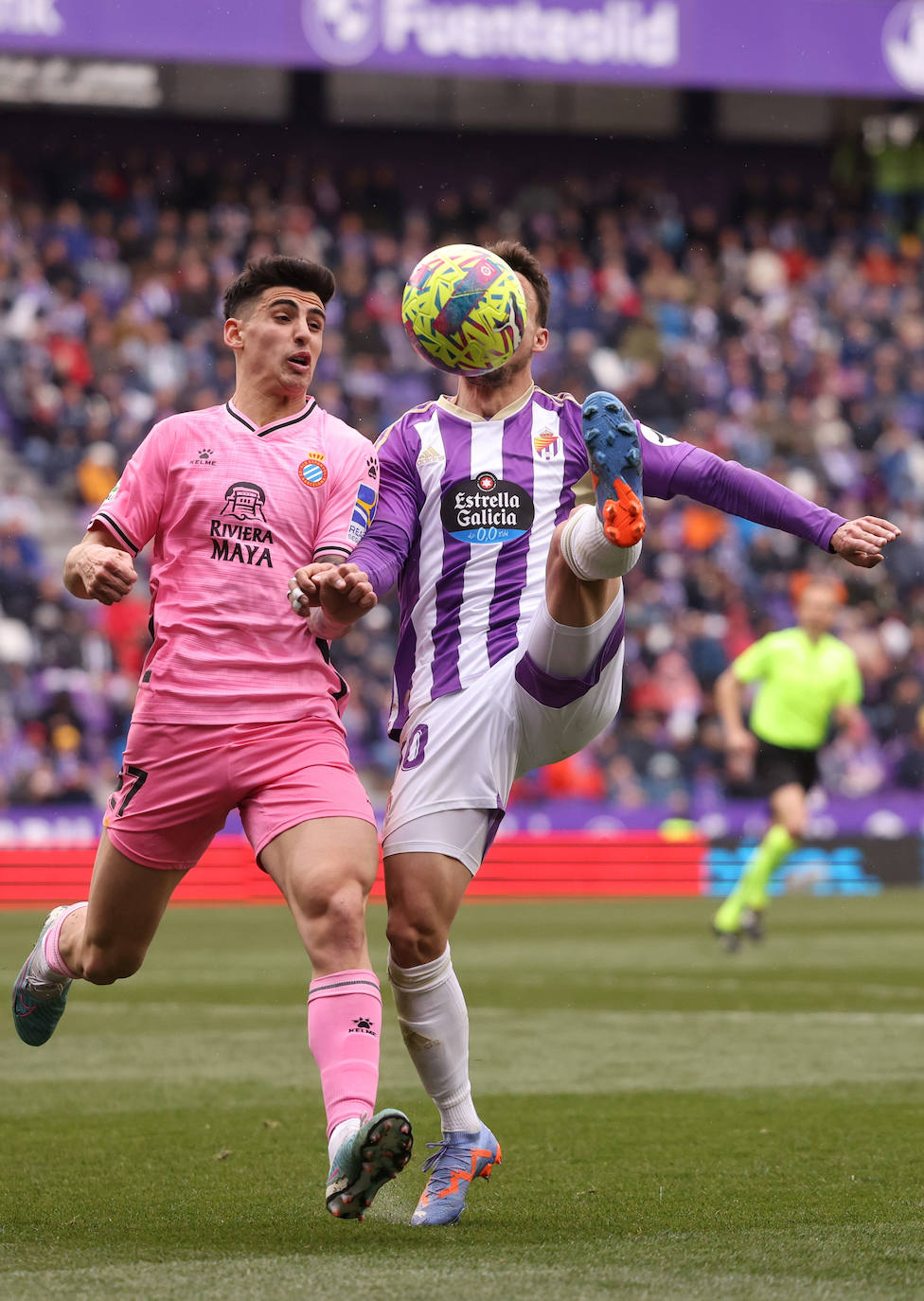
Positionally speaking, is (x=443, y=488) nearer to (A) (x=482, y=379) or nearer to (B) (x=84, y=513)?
(A) (x=482, y=379)

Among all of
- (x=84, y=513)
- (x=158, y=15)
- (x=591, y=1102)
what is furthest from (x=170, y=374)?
(x=591, y=1102)

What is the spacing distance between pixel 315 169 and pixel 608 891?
11.8 meters

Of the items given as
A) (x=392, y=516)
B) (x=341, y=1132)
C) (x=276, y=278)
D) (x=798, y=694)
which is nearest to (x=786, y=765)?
(x=798, y=694)

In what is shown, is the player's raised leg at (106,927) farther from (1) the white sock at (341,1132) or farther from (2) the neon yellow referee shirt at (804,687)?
(2) the neon yellow referee shirt at (804,687)

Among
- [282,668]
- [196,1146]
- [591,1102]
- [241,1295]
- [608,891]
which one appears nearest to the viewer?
[241,1295]

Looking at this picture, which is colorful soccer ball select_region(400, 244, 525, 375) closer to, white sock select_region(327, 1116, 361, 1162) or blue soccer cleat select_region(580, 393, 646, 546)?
blue soccer cleat select_region(580, 393, 646, 546)

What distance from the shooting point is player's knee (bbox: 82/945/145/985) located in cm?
500

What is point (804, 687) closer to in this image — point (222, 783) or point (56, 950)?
point (56, 950)

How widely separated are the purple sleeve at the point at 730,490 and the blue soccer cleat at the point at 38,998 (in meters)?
2.03

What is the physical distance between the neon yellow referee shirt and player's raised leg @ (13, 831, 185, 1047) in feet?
28.9

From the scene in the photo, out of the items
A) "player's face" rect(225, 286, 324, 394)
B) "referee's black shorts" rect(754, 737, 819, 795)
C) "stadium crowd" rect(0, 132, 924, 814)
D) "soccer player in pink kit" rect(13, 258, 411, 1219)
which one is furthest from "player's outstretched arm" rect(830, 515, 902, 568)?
"stadium crowd" rect(0, 132, 924, 814)

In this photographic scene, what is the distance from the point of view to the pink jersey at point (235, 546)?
478cm

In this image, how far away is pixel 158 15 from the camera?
72.3 feet

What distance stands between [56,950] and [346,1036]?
1.20 metres
